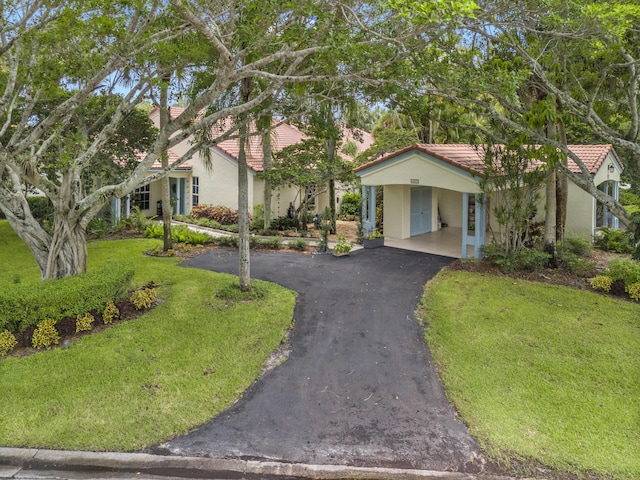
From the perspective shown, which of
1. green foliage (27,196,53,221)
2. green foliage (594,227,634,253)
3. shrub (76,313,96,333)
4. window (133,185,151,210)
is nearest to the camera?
shrub (76,313,96,333)

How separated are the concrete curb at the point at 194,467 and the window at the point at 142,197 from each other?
1962 cm

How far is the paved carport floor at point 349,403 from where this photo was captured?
17.8 feet

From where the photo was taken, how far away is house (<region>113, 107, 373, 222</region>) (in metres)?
21.6

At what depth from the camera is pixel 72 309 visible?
27.2ft

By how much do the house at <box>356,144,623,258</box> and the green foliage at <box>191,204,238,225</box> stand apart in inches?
276

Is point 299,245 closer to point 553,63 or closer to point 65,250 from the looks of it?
point 65,250

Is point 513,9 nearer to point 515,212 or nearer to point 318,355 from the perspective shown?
point 515,212

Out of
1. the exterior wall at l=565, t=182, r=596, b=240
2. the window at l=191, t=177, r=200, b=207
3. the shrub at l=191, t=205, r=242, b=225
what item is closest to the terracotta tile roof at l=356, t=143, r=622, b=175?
the exterior wall at l=565, t=182, r=596, b=240

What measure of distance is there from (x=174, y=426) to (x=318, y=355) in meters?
2.93

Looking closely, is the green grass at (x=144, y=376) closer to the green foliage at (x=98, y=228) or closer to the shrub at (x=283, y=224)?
the green foliage at (x=98, y=228)

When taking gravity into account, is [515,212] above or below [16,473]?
above

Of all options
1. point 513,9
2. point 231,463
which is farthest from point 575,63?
point 231,463

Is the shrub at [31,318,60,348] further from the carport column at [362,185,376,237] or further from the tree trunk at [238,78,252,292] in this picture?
the carport column at [362,185,376,237]

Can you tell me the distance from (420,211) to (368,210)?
2.69 meters
